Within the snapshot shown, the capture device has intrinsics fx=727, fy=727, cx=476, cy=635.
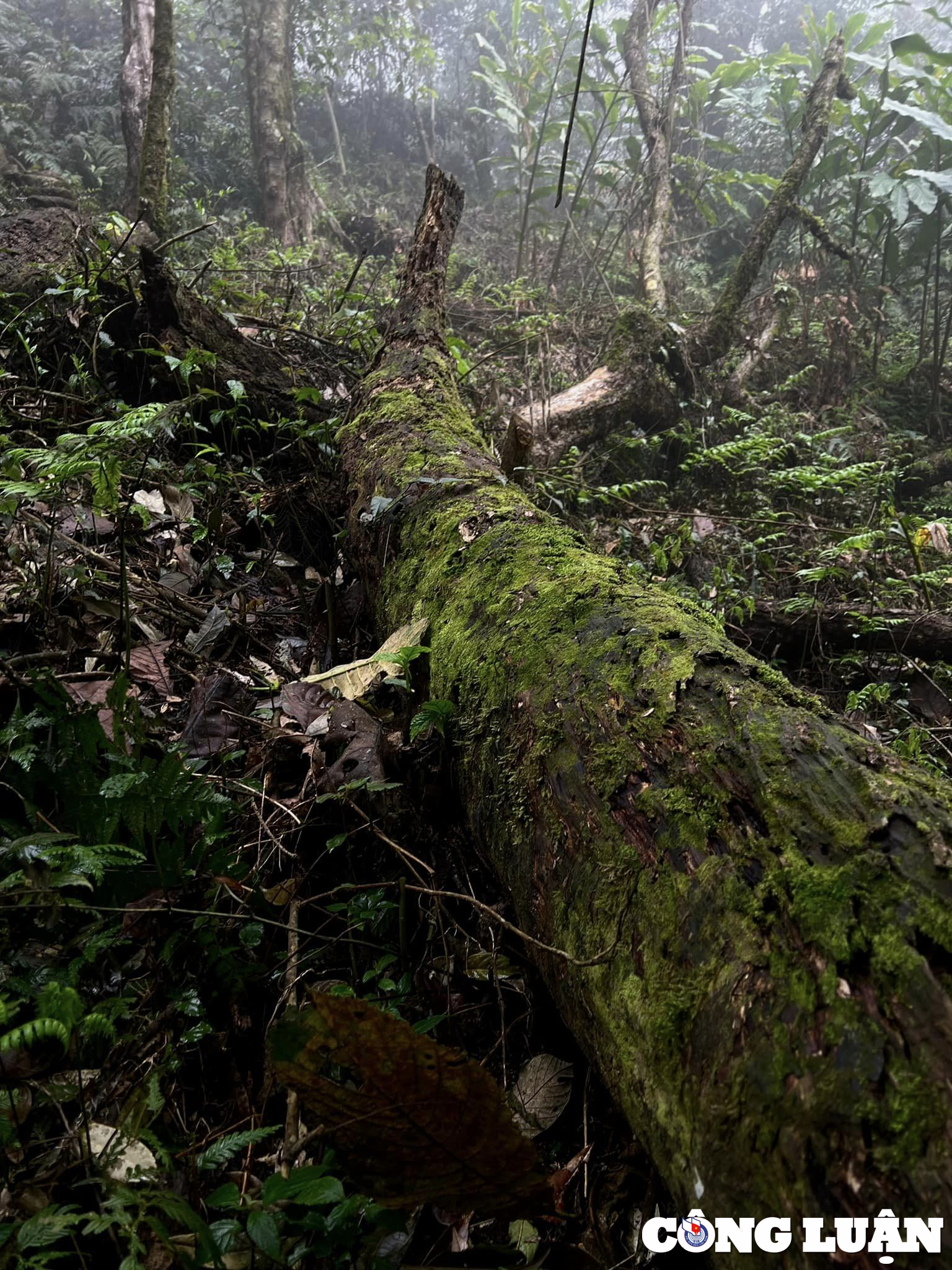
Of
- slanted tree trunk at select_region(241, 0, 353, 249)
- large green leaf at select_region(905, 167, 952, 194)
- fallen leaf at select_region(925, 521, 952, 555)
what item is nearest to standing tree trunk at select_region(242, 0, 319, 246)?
slanted tree trunk at select_region(241, 0, 353, 249)

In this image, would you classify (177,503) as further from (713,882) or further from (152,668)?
(713,882)

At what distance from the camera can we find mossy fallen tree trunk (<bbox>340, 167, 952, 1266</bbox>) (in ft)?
2.58

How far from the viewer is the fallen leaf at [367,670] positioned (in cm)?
196

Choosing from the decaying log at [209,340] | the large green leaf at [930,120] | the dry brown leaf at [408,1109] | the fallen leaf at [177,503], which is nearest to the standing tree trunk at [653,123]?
the large green leaf at [930,120]

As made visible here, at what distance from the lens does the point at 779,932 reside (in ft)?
3.06

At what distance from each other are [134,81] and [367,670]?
1037 centimetres

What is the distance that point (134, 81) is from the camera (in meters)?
8.80

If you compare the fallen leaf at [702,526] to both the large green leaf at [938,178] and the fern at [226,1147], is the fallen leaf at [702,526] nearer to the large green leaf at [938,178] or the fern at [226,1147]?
the fern at [226,1147]

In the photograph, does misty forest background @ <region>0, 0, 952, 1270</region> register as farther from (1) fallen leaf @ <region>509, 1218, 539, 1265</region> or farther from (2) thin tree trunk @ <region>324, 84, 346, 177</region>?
(2) thin tree trunk @ <region>324, 84, 346, 177</region>

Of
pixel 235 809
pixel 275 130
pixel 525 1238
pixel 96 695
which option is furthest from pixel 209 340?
pixel 275 130

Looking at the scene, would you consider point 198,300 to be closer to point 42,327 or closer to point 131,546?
point 42,327

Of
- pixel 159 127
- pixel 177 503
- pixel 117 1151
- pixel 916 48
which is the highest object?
pixel 916 48

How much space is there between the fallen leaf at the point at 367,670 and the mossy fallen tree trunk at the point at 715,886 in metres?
0.13

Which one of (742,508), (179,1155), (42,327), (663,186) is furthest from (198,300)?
(663,186)
